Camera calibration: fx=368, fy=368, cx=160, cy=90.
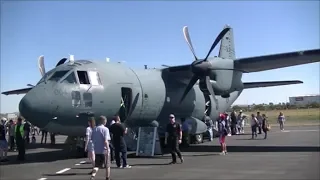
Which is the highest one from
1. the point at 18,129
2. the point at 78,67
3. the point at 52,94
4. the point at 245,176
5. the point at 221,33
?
the point at 221,33

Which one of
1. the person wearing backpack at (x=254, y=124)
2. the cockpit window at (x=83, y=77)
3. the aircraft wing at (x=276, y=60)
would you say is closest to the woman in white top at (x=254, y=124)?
the person wearing backpack at (x=254, y=124)

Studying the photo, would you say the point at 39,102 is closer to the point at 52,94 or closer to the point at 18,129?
the point at 52,94

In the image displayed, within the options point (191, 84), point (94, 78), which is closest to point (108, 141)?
point (94, 78)

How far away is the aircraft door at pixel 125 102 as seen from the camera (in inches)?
612

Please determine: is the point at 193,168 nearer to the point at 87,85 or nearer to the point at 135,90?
the point at 87,85

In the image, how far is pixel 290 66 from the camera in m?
18.4

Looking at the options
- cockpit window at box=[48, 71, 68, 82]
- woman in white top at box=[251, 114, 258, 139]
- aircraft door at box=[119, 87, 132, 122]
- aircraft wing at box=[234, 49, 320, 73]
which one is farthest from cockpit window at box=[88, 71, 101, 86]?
woman in white top at box=[251, 114, 258, 139]

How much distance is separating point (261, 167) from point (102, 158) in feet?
15.9

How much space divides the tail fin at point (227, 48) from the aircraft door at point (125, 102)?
7815 mm

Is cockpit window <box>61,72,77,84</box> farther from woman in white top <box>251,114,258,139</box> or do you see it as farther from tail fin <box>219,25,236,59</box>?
woman in white top <box>251,114,258,139</box>

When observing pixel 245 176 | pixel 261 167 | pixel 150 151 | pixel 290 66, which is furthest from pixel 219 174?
pixel 290 66

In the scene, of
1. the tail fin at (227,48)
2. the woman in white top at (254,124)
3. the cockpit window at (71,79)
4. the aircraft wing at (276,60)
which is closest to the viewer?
the cockpit window at (71,79)

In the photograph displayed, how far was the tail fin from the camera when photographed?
2158cm

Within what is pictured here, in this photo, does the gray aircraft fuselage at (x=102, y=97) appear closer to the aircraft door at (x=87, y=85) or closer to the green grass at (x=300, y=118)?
the aircraft door at (x=87, y=85)
